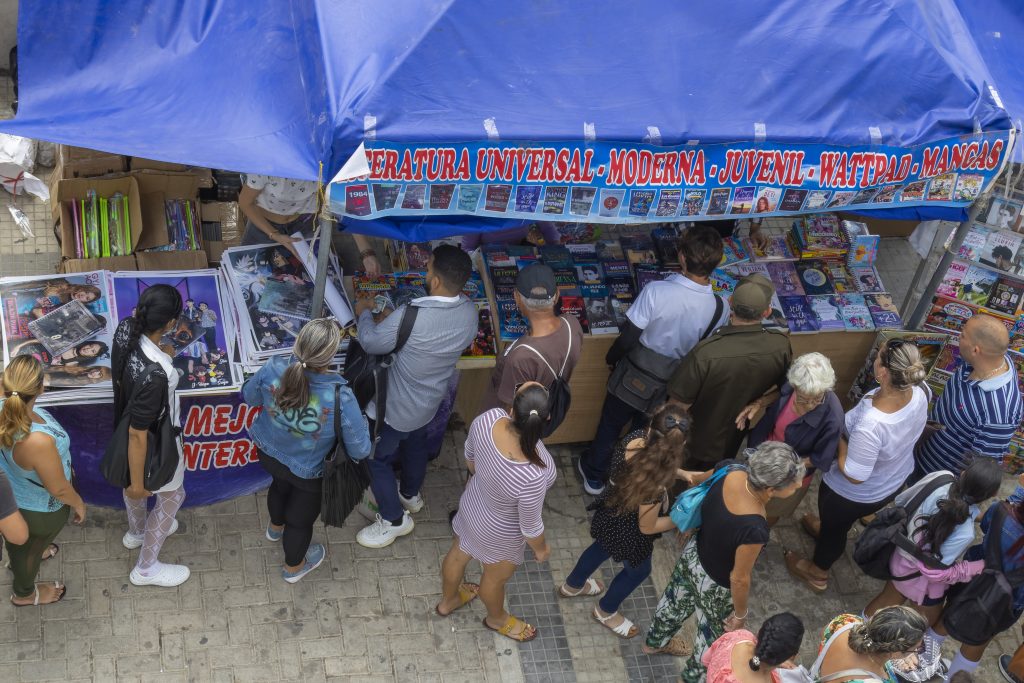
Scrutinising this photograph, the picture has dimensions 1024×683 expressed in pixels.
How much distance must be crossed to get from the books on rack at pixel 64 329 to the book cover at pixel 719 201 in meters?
3.05

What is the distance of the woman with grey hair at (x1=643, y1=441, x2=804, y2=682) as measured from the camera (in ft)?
13.0

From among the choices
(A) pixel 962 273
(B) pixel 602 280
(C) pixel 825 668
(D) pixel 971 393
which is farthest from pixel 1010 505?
(B) pixel 602 280

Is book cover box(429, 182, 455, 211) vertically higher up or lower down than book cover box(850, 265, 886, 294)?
higher up

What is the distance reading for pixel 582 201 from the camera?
465 cm

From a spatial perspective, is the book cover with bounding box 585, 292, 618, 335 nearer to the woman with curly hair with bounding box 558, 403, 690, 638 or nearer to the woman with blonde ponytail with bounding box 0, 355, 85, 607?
the woman with curly hair with bounding box 558, 403, 690, 638

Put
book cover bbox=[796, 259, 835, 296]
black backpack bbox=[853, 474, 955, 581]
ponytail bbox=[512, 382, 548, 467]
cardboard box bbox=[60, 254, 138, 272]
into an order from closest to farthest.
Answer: ponytail bbox=[512, 382, 548, 467]
black backpack bbox=[853, 474, 955, 581]
cardboard box bbox=[60, 254, 138, 272]
book cover bbox=[796, 259, 835, 296]

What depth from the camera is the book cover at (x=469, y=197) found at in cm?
443

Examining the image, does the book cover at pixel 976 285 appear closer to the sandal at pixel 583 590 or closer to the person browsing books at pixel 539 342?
the person browsing books at pixel 539 342

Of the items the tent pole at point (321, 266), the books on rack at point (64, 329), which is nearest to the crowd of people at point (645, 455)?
the tent pole at point (321, 266)

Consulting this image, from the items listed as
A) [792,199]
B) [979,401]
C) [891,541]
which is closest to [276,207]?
[792,199]

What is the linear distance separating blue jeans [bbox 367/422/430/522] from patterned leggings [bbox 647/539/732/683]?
150cm

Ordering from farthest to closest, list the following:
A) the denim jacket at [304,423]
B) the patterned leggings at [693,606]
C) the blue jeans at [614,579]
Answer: the blue jeans at [614,579], the patterned leggings at [693,606], the denim jacket at [304,423]

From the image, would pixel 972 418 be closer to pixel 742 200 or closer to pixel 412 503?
pixel 742 200

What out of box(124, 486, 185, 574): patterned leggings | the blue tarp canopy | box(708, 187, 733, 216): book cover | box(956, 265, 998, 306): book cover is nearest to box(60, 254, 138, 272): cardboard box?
the blue tarp canopy
